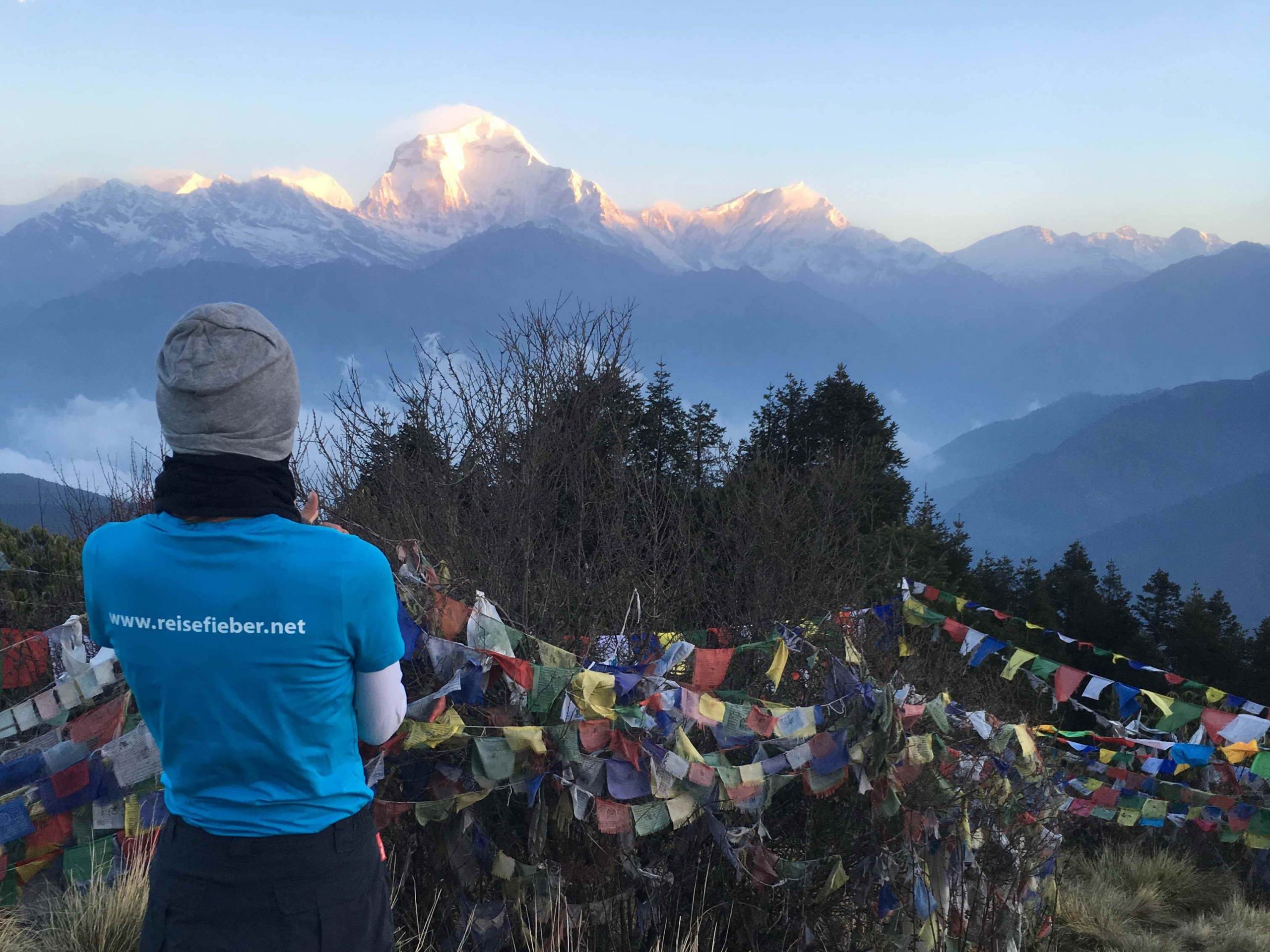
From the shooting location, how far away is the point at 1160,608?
27953 mm

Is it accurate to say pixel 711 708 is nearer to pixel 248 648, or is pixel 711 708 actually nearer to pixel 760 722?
pixel 760 722

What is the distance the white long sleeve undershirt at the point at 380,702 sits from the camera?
1.66 m

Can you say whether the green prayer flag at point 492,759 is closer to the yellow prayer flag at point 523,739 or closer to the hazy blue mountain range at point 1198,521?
the yellow prayer flag at point 523,739

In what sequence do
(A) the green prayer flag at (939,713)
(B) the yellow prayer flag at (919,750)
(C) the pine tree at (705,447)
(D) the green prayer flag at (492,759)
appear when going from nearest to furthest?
(D) the green prayer flag at (492,759), (B) the yellow prayer flag at (919,750), (A) the green prayer flag at (939,713), (C) the pine tree at (705,447)

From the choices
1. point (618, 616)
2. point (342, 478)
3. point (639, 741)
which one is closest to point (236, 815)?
point (639, 741)

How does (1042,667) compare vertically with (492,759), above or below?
below

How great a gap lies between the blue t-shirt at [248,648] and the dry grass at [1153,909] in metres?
5.96

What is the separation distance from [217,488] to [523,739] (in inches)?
78.2

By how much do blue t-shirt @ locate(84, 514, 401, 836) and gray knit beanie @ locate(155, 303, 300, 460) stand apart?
15 centimetres

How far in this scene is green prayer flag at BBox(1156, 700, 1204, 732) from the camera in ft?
26.5

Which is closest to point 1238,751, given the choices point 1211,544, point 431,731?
point 431,731

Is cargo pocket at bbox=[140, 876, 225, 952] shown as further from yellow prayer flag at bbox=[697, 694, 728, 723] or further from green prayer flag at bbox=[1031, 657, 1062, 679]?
green prayer flag at bbox=[1031, 657, 1062, 679]

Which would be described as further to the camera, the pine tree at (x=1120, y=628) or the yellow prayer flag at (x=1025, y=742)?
the pine tree at (x=1120, y=628)

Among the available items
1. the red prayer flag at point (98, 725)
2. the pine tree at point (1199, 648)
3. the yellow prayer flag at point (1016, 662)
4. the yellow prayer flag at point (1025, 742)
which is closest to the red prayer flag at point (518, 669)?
the red prayer flag at point (98, 725)
